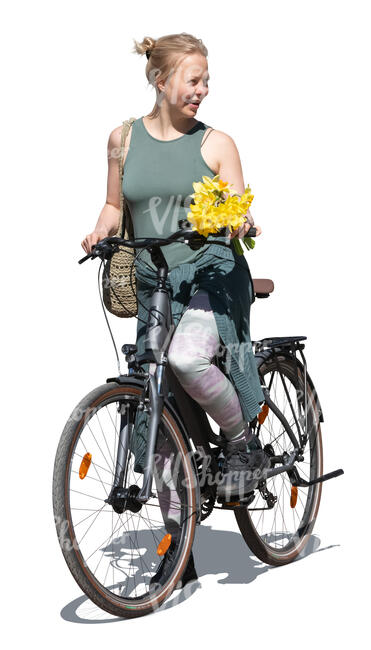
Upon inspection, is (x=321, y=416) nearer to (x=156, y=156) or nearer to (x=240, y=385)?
(x=240, y=385)

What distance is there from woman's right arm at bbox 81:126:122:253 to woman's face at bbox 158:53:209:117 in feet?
1.25

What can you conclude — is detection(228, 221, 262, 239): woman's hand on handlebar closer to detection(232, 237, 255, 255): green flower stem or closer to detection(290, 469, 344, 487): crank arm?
detection(232, 237, 255, 255): green flower stem

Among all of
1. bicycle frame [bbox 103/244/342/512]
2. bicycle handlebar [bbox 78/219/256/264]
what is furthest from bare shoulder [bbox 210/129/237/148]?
bicycle frame [bbox 103/244/342/512]

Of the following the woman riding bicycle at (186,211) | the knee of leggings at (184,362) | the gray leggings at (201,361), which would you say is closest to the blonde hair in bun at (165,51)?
the woman riding bicycle at (186,211)

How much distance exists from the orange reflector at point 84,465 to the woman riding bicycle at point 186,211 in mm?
619

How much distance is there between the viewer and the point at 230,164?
646cm

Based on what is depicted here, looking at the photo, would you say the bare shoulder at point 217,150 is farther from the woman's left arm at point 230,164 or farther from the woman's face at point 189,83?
the woman's face at point 189,83

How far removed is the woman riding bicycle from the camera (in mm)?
6355

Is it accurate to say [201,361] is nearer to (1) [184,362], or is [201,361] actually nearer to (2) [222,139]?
(1) [184,362]

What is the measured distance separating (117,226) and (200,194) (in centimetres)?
74

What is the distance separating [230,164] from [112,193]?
622mm

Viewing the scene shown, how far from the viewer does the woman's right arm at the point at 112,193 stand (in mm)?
6590

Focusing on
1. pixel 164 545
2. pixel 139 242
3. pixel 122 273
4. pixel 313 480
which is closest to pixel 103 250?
pixel 139 242

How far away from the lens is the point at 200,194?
19.7ft
